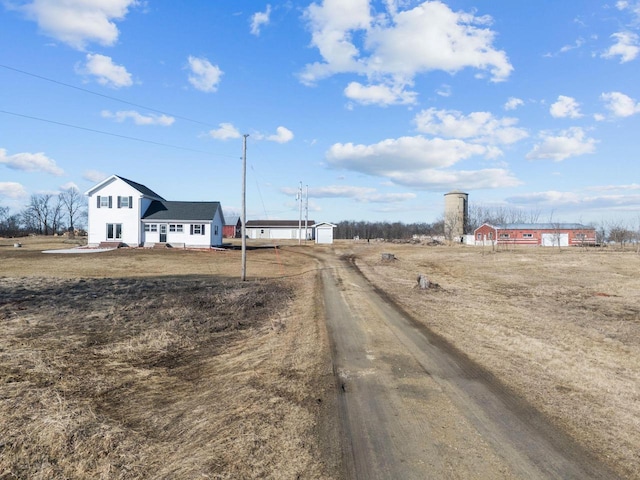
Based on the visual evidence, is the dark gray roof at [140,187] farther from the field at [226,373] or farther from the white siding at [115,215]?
the field at [226,373]

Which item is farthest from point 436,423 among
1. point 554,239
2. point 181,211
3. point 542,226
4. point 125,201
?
point 542,226

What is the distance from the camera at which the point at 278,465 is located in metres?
4.37

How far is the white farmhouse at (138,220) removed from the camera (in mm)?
45812

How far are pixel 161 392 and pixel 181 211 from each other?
145ft

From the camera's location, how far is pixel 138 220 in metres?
45.9

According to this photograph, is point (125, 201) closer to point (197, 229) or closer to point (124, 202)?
point (124, 202)

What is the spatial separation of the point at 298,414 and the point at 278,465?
136 cm

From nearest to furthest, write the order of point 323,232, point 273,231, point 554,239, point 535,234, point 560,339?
point 560,339 → point 323,232 → point 554,239 → point 535,234 → point 273,231

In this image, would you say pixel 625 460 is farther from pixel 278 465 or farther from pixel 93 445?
pixel 93 445

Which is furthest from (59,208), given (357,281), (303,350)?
(303,350)

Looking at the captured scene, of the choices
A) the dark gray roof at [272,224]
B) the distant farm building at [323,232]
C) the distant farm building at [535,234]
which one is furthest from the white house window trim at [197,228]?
the dark gray roof at [272,224]

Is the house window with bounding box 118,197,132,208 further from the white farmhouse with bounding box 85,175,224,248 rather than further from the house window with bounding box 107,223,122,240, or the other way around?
Answer: the house window with bounding box 107,223,122,240

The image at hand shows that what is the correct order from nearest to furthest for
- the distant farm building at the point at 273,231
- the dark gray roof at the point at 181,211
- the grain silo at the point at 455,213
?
the dark gray roof at the point at 181,211, the grain silo at the point at 455,213, the distant farm building at the point at 273,231

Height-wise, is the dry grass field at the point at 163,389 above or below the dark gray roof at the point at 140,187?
below
